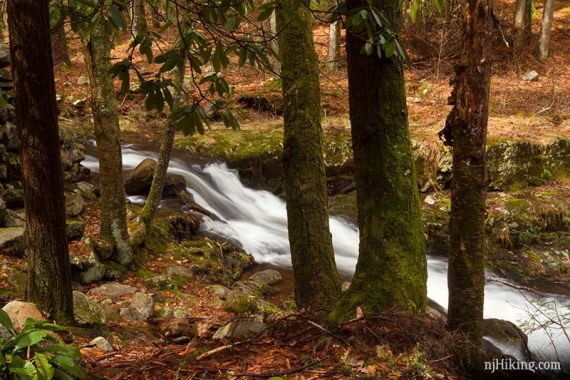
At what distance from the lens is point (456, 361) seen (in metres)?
2.80

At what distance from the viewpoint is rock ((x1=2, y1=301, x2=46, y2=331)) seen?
9.12 feet

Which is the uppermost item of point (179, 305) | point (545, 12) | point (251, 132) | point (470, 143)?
point (545, 12)

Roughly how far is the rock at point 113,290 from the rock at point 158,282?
38 centimetres

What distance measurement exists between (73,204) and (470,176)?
5.87 m

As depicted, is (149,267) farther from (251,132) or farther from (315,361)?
(251,132)

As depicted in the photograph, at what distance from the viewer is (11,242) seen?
552cm

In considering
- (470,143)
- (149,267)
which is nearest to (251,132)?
(149,267)

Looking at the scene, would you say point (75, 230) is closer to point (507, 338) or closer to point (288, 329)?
point (288, 329)

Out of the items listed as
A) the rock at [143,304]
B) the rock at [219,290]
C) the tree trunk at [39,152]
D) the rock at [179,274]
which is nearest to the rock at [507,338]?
the rock at [219,290]

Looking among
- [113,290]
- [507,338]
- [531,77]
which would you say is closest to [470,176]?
[507,338]

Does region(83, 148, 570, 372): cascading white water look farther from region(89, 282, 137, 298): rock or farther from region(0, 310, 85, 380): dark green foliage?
region(0, 310, 85, 380): dark green foliage

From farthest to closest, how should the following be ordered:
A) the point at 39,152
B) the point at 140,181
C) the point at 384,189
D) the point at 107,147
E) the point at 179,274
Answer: the point at 140,181 < the point at 179,274 < the point at 107,147 < the point at 384,189 < the point at 39,152

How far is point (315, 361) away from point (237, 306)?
353cm

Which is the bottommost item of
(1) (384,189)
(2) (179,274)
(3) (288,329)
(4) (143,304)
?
(2) (179,274)
